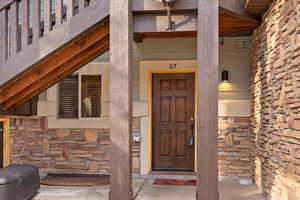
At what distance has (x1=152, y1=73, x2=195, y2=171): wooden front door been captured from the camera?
5.89 meters

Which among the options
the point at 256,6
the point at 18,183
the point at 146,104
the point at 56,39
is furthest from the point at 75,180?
the point at 256,6

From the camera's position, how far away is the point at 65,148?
5.98 metres

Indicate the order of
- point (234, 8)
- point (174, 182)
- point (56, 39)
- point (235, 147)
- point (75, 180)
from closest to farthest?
point (56, 39)
point (234, 8)
point (174, 182)
point (75, 180)
point (235, 147)

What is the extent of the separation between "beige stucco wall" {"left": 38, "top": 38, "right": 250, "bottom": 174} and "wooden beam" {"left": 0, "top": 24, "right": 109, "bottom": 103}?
1.44 metres

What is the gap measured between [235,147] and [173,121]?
1.18 m

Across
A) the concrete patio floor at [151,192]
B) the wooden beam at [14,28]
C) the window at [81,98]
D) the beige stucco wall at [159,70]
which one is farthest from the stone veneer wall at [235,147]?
the wooden beam at [14,28]

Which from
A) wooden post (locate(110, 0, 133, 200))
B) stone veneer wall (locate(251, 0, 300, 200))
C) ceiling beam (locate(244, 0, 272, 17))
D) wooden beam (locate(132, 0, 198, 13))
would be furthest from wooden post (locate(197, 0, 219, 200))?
wooden post (locate(110, 0, 133, 200))

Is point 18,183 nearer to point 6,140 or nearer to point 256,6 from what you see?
point 6,140

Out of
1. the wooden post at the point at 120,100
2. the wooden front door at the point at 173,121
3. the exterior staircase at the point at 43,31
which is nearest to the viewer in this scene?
the wooden post at the point at 120,100

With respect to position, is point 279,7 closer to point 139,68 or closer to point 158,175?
point 139,68

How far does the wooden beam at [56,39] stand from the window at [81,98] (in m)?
2.01

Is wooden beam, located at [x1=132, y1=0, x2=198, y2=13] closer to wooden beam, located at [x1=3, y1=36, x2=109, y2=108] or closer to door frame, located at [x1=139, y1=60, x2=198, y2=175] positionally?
wooden beam, located at [x1=3, y1=36, x2=109, y2=108]

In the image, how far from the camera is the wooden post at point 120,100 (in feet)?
12.5

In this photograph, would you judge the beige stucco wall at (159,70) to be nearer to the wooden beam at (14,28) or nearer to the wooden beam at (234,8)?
the wooden beam at (234,8)
